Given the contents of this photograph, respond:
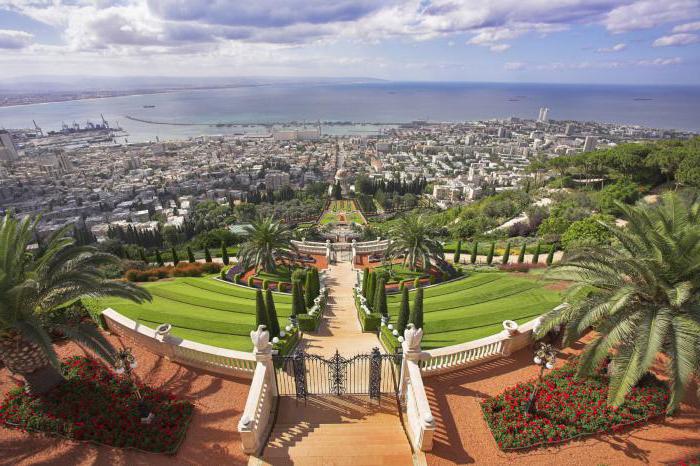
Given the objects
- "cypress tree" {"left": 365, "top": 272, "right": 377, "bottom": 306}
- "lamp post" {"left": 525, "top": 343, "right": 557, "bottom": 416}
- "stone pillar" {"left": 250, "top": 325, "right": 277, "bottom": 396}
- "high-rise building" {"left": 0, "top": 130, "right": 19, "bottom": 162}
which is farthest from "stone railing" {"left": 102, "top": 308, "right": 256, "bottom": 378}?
"high-rise building" {"left": 0, "top": 130, "right": 19, "bottom": 162}

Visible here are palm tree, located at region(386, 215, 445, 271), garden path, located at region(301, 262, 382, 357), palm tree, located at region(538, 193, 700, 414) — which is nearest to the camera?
palm tree, located at region(538, 193, 700, 414)

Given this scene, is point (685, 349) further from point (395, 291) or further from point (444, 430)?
point (395, 291)

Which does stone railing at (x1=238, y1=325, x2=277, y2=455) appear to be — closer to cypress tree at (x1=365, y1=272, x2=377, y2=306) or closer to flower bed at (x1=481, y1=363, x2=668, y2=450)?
flower bed at (x1=481, y1=363, x2=668, y2=450)

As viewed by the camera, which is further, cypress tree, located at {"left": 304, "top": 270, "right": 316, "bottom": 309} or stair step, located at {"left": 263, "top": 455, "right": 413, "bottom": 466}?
cypress tree, located at {"left": 304, "top": 270, "right": 316, "bottom": 309}

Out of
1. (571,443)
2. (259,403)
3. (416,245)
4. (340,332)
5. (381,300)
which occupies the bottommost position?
(340,332)

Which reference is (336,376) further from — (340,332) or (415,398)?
(340,332)

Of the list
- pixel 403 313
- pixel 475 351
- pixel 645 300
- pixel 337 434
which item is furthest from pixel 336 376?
pixel 645 300
